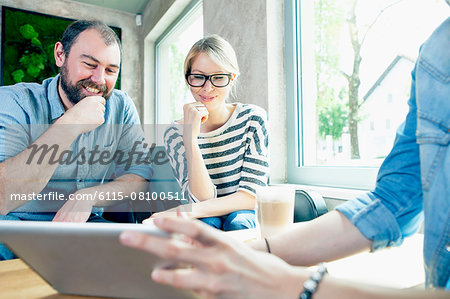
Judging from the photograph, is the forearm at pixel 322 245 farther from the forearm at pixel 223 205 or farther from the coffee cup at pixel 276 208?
the forearm at pixel 223 205

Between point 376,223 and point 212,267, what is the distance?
0.42 m

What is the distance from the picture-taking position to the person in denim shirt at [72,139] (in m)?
1.24

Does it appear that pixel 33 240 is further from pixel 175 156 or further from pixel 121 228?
pixel 175 156

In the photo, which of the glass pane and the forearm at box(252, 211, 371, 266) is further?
the glass pane

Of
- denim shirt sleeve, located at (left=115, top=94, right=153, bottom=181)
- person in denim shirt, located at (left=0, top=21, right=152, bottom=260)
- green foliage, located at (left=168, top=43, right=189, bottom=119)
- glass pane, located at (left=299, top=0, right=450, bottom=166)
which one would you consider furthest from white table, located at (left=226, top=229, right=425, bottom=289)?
green foliage, located at (left=168, top=43, right=189, bottom=119)

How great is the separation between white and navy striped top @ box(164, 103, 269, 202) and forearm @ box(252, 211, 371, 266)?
78 centimetres

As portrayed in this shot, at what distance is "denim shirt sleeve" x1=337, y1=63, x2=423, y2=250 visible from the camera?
638 millimetres

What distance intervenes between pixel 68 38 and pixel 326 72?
4.73ft

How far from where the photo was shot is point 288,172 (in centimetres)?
192

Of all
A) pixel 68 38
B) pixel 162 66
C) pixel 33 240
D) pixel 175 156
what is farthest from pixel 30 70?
pixel 33 240

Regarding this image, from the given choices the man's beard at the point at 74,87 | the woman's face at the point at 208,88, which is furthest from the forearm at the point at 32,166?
the woman's face at the point at 208,88

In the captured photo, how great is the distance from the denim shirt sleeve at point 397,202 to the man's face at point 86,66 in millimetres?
1380

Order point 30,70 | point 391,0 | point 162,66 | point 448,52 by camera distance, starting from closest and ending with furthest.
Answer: point 448,52 < point 391,0 < point 30,70 < point 162,66

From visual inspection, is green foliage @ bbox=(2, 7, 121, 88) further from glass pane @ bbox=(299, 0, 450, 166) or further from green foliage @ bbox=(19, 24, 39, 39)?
glass pane @ bbox=(299, 0, 450, 166)
